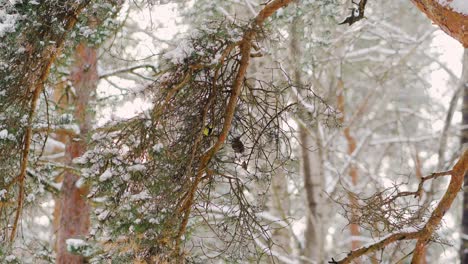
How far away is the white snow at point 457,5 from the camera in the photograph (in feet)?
10.9

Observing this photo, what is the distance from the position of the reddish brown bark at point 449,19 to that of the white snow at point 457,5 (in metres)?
0.01

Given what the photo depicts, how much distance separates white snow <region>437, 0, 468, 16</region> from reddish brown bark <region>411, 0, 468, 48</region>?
0.01 m

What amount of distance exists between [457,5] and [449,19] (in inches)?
3.4

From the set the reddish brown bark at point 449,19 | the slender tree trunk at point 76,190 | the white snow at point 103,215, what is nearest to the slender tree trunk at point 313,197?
the slender tree trunk at point 76,190

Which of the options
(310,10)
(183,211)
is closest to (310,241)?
(310,10)

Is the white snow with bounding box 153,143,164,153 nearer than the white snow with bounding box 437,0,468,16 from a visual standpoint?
No

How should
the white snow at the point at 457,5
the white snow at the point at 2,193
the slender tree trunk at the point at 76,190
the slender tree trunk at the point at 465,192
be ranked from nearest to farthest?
the white snow at the point at 457,5 < the white snow at the point at 2,193 < the slender tree trunk at the point at 76,190 < the slender tree trunk at the point at 465,192

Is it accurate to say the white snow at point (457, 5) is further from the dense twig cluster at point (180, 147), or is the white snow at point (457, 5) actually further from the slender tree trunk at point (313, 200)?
the slender tree trunk at point (313, 200)

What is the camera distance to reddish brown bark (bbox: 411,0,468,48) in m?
3.36

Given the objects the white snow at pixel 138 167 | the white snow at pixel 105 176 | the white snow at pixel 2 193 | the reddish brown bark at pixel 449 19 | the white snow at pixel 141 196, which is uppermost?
the reddish brown bark at pixel 449 19

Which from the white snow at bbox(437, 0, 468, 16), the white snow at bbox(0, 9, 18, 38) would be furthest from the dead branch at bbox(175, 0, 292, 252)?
the white snow at bbox(0, 9, 18, 38)

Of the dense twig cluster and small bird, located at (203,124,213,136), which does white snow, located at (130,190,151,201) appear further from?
small bird, located at (203,124,213,136)

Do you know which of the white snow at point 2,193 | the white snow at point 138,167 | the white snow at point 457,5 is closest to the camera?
the white snow at point 457,5

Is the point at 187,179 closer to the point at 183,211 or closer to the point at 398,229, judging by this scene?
the point at 183,211
